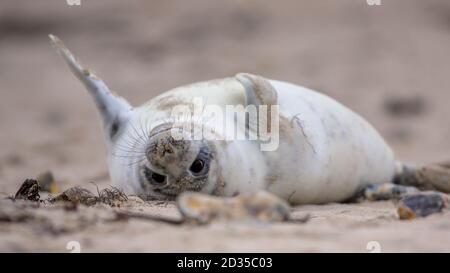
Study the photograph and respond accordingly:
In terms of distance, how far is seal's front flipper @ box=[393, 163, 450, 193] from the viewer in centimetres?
586

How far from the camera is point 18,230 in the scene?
332cm

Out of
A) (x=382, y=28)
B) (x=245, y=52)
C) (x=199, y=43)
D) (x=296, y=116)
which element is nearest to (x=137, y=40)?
(x=199, y=43)

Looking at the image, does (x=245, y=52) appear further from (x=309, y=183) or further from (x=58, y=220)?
(x=58, y=220)

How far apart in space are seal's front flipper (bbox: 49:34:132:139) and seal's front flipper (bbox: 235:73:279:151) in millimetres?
778

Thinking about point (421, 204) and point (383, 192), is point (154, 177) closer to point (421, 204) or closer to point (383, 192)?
point (421, 204)

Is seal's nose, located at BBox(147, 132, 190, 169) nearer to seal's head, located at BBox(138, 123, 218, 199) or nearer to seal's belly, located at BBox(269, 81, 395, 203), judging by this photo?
seal's head, located at BBox(138, 123, 218, 199)

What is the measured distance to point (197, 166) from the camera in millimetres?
4363

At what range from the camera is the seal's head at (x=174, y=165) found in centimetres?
422

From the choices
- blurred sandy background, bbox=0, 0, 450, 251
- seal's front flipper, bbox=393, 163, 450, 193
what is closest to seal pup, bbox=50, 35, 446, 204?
seal's front flipper, bbox=393, 163, 450, 193

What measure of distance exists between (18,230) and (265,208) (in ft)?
3.28

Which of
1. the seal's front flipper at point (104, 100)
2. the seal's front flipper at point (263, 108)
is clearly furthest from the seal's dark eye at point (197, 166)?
the seal's front flipper at point (104, 100)

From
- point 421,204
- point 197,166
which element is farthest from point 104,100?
point 421,204

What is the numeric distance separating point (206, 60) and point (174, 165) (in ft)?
25.8

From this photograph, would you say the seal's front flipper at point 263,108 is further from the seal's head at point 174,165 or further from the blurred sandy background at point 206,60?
the blurred sandy background at point 206,60
